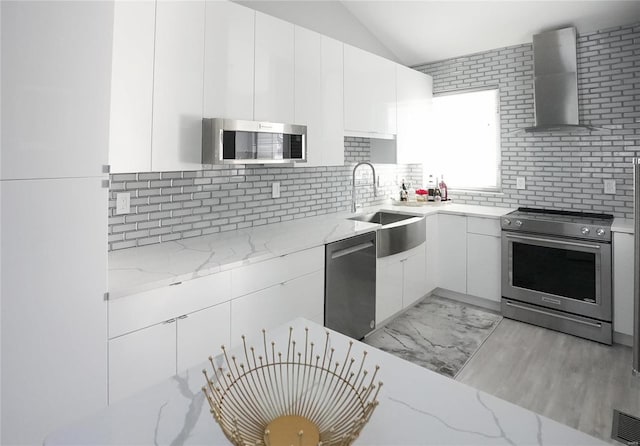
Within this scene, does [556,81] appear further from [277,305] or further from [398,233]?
[277,305]

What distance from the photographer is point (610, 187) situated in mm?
3463

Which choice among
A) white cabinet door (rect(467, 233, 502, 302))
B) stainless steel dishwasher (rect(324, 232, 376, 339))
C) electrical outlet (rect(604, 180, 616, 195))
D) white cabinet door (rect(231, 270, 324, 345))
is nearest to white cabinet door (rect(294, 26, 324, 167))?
stainless steel dishwasher (rect(324, 232, 376, 339))

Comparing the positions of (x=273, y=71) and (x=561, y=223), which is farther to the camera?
(x=561, y=223)

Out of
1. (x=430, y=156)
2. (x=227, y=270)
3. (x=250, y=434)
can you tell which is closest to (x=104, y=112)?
(x=227, y=270)

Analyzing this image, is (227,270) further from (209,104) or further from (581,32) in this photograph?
(581,32)

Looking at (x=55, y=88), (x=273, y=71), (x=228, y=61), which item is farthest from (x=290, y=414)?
(x=273, y=71)

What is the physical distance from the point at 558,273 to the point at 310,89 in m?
2.64

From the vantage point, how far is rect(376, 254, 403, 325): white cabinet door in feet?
10.6

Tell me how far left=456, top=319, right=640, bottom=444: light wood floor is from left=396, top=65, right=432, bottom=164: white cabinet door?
205 cm

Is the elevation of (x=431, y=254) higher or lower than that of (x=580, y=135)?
lower

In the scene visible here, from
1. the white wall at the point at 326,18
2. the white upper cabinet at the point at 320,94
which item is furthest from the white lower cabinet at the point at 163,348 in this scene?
the white wall at the point at 326,18

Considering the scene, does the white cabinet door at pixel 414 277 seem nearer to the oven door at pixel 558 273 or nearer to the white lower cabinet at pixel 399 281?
the white lower cabinet at pixel 399 281

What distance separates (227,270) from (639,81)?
12.6 feet

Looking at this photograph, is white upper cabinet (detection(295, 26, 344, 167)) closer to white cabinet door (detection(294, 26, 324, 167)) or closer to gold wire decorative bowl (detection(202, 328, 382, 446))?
white cabinet door (detection(294, 26, 324, 167))
